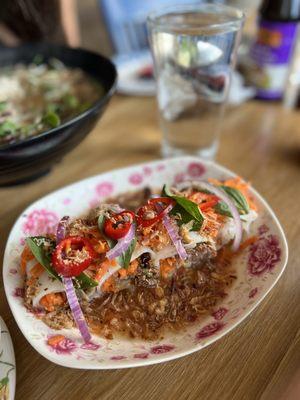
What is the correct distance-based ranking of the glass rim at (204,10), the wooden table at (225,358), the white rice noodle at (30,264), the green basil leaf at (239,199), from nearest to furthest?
the wooden table at (225,358), the white rice noodle at (30,264), the green basil leaf at (239,199), the glass rim at (204,10)

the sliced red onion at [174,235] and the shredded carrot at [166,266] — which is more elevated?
the sliced red onion at [174,235]

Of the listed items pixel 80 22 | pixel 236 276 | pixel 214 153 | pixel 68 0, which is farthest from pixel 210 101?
pixel 80 22

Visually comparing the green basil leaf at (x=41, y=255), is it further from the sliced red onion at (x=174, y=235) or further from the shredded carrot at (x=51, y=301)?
the sliced red onion at (x=174, y=235)

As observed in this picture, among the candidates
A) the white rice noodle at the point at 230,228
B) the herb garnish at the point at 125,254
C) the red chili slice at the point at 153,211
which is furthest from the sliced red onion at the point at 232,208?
the herb garnish at the point at 125,254

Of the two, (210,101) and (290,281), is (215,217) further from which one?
(210,101)

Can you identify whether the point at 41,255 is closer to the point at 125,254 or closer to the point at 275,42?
the point at 125,254

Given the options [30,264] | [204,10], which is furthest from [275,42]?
[30,264]

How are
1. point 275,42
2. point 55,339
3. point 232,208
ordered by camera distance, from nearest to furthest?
point 55,339 < point 232,208 < point 275,42
